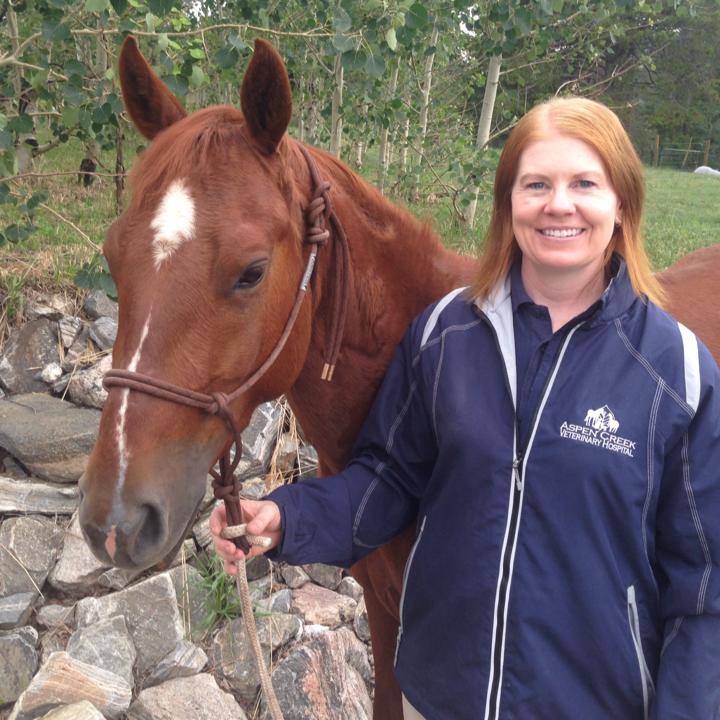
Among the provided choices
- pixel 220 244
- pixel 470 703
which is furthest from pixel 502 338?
pixel 470 703

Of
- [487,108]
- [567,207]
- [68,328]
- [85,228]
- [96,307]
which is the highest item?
[487,108]

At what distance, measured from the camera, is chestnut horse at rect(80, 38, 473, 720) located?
134 centimetres

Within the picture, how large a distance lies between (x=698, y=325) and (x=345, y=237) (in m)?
1.53

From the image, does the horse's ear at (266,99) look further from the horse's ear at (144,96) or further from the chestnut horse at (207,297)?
the horse's ear at (144,96)

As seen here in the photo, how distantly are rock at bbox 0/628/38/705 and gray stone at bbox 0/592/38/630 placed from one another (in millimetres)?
79

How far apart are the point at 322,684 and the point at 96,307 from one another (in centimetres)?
261

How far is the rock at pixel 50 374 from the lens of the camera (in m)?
3.92

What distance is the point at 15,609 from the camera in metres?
3.10

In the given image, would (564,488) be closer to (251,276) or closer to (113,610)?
(251,276)

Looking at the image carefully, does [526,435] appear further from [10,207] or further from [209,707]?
[10,207]

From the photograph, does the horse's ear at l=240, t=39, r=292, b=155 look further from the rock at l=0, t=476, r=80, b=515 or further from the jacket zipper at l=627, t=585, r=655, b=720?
the rock at l=0, t=476, r=80, b=515

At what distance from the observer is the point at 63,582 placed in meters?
3.25

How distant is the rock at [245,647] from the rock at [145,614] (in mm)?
216

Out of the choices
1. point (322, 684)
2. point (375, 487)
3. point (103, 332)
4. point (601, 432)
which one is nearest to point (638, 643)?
point (601, 432)
